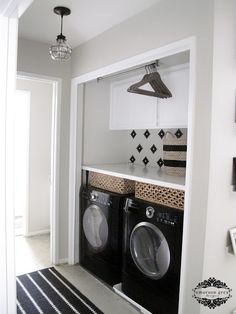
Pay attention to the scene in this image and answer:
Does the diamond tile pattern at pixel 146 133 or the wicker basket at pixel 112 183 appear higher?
the diamond tile pattern at pixel 146 133

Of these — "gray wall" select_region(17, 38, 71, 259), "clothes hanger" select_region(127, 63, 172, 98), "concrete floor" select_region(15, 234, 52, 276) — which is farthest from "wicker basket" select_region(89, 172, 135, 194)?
"concrete floor" select_region(15, 234, 52, 276)

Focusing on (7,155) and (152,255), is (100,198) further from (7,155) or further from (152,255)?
(7,155)

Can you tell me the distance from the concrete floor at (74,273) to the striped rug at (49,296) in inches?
3.2

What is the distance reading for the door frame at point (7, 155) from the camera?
922mm

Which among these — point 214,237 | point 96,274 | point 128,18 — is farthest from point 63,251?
point 128,18

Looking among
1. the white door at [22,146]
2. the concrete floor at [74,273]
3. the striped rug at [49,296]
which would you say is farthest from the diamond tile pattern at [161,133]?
the white door at [22,146]

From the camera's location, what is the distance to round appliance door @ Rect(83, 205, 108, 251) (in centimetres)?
266

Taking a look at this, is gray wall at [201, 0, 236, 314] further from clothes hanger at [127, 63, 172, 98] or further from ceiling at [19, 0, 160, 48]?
clothes hanger at [127, 63, 172, 98]

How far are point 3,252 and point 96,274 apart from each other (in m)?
2.08

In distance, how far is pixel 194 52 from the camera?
165 centimetres

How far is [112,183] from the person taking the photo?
2.64 metres

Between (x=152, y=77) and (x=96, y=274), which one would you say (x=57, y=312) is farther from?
(x=152, y=77)

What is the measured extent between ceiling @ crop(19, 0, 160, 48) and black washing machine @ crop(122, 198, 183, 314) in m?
1.50

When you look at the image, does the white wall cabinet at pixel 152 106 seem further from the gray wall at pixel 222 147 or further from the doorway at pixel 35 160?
the doorway at pixel 35 160
